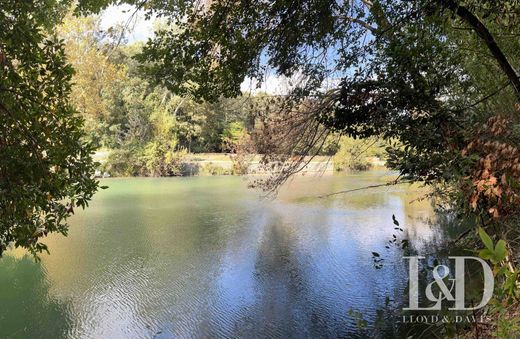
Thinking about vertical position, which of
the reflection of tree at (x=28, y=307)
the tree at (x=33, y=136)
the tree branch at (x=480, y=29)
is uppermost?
the tree branch at (x=480, y=29)

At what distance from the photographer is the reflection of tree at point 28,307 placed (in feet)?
13.5

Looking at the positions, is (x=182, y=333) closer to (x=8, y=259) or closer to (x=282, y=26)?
(x=282, y=26)

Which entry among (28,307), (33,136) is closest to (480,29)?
(33,136)

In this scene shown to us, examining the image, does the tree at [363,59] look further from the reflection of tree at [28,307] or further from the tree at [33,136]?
the reflection of tree at [28,307]

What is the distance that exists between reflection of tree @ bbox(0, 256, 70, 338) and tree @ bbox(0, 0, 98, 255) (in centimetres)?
239

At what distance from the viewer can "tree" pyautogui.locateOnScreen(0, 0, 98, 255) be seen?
200 centimetres

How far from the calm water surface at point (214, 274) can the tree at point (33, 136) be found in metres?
1.89

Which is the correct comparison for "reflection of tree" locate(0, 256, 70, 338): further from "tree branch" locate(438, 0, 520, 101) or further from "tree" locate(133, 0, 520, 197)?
"tree branch" locate(438, 0, 520, 101)

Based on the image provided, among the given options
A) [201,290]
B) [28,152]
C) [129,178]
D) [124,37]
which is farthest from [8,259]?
[129,178]

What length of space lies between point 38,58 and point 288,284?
12.9 ft

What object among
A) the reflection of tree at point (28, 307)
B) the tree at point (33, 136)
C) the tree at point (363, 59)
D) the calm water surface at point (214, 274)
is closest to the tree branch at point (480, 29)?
the tree at point (363, 59)

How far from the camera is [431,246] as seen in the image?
6.32 metres

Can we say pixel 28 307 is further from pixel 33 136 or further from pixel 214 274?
pixel 33 136

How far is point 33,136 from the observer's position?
2150mm
